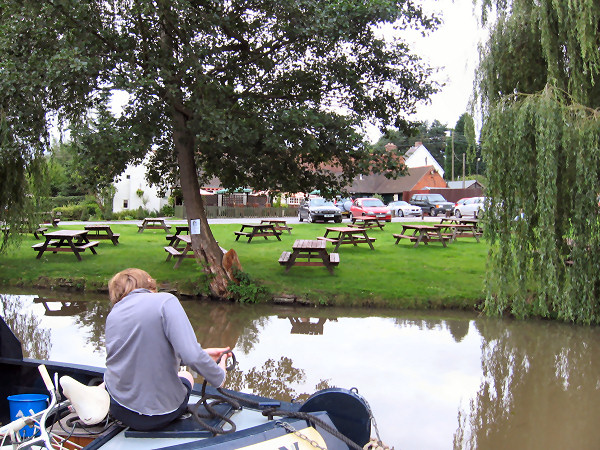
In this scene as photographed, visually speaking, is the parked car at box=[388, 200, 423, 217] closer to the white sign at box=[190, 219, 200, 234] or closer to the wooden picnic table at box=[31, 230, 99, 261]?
the wooden picnic table at box=[31, 230, 99, 261]

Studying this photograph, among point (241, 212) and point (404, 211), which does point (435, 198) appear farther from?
point (241, 212)

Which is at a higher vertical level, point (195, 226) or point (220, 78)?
point (220, 78)

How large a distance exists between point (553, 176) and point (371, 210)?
23589 millimetres

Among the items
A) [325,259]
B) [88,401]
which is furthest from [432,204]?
[88,401]

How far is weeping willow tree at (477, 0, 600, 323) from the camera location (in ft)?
27.1

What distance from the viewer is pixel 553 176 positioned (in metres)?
8.16

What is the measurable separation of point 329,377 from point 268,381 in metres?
0.82

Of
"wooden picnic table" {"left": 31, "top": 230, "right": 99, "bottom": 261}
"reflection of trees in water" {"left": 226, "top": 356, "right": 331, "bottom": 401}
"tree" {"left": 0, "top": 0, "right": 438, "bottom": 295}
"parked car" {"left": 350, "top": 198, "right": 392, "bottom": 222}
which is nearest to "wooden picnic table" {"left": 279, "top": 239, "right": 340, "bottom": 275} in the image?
"tree" {"left": 0, "top": 0, "right": 438, "bottom": 295}

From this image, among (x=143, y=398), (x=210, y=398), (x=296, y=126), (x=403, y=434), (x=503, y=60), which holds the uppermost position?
(x=503, y=60)

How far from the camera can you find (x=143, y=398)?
3.47 metres

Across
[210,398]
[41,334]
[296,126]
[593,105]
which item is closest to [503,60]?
[593,105]

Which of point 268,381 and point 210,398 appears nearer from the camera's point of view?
point 210,398

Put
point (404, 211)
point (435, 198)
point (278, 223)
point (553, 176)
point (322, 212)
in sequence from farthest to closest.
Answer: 1. point (435, 198)
2. point (404, 211)
3. point (322, 212)
4. point (278, 223)
5. point (553, 176)

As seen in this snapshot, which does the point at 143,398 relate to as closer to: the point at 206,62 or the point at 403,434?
the point at 403,434
